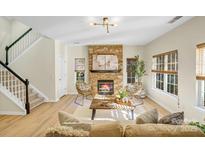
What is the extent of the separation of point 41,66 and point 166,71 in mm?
4641

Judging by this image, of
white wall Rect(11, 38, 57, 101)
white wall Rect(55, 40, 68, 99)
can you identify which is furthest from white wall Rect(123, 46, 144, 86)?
white wall Rect(11, 38, 57, 101)

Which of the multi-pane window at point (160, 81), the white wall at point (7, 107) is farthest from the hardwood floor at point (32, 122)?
the multi-pane window at point (160, 81)

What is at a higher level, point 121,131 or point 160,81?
point 160,81

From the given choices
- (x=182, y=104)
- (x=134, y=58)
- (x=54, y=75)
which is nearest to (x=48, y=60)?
(x=54, y=75)

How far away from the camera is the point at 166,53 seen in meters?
6.63

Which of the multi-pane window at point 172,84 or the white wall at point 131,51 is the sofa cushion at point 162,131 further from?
the white wall at point 131,51

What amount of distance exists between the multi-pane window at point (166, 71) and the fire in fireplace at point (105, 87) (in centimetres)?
232

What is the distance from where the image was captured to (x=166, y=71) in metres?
6.83

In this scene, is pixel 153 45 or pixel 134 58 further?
pixel 134 58

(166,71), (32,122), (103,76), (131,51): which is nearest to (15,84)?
(32,122)

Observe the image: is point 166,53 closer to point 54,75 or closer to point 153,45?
point 153,45

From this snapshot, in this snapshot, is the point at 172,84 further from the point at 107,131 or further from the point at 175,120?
the point at 107,131

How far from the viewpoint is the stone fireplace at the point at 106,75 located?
32.1 feet
